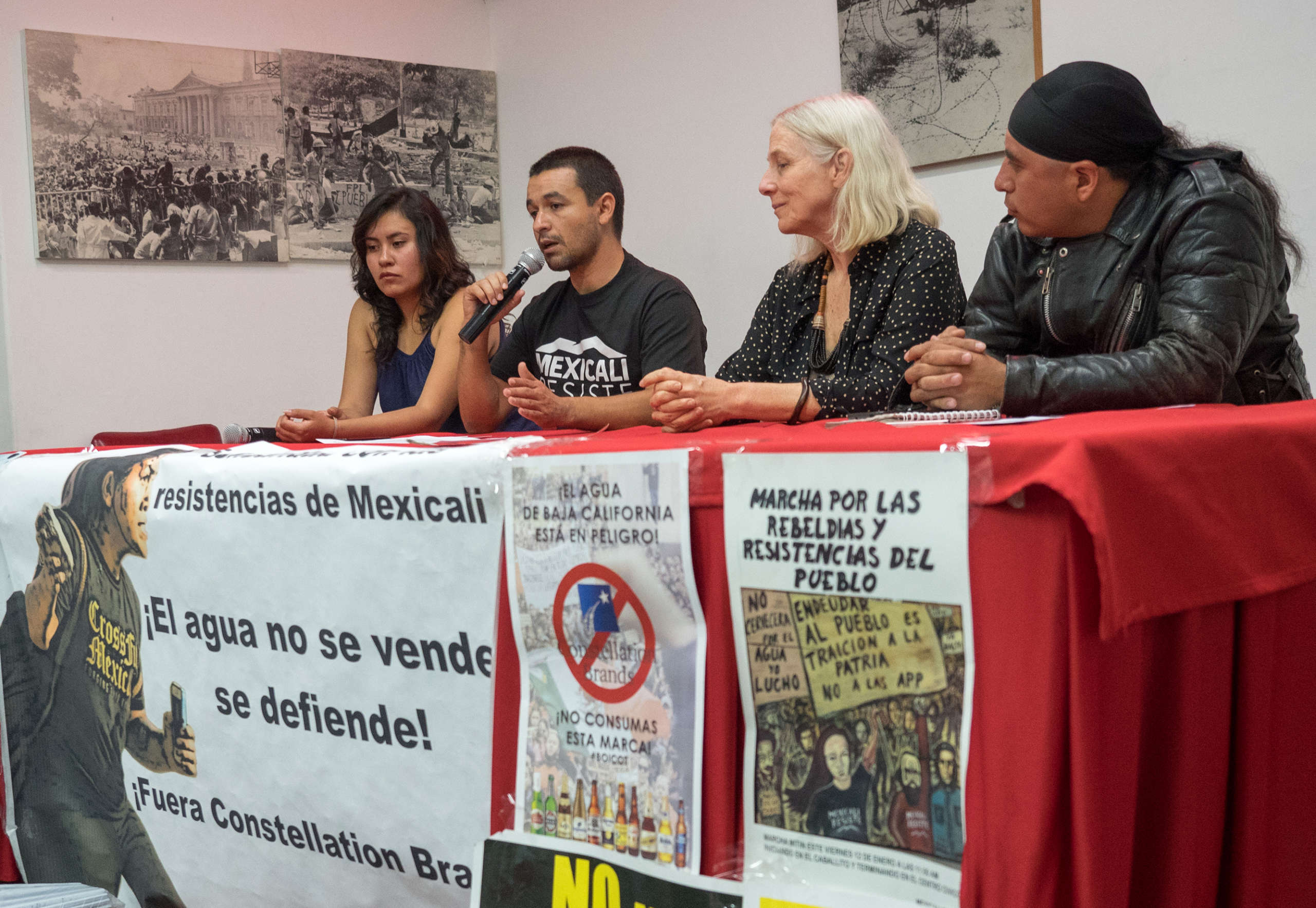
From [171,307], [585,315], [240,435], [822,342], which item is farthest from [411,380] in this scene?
[171,307]

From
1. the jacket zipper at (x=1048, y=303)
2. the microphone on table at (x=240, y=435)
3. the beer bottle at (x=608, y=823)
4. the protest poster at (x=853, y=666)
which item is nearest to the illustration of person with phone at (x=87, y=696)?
the microphone on table at (x=240, y=435)

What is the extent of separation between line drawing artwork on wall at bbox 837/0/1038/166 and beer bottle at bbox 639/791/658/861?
94.2 inches

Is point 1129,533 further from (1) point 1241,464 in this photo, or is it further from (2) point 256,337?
(2) point 256,337

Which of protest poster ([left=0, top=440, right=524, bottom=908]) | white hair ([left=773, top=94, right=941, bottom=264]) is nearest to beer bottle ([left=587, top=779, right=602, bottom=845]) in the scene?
protest poster ([left=0, top=440, right=524, bottom=908])

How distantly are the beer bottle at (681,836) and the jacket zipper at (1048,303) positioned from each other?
89cm

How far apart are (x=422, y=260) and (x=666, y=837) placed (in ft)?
6.42

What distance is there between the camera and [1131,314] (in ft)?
4.43

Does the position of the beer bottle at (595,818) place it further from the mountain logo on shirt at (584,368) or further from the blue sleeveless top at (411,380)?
the blue sleeveless top at (411,380)

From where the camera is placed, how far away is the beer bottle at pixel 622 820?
0.91 metres

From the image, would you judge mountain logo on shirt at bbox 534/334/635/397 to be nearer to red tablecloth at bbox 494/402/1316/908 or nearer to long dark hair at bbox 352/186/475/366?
long dark hair at bbox 352/186/475/366

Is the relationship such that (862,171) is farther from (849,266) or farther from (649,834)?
(649,834)

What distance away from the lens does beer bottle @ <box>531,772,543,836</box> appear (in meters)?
0.97

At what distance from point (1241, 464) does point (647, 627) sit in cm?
49

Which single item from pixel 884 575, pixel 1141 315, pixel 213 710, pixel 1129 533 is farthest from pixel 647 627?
pixel 1141 315
